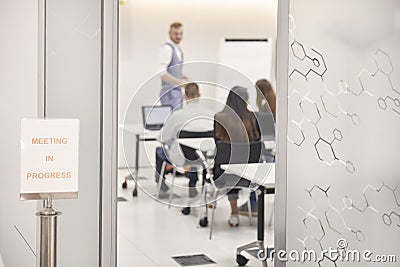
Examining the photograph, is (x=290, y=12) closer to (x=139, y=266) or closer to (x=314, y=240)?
(x=314, y=240)

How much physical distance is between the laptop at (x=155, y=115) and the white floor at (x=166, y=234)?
205mm

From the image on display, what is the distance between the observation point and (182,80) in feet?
10.5

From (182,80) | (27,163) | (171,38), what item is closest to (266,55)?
(171,38)

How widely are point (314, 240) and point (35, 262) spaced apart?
1.23 m

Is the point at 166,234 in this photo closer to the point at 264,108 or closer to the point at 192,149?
the point at 192,149

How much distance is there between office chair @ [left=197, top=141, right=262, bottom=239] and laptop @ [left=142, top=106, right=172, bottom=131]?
0.81ft

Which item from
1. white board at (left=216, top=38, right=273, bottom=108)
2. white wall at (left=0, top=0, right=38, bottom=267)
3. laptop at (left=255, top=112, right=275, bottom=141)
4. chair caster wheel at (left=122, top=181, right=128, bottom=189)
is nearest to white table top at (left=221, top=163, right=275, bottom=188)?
laptop at (left=255, top=112, right=275, bottom=141)

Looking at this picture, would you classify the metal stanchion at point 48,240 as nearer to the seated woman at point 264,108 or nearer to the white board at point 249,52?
the seated woman at point 264,108

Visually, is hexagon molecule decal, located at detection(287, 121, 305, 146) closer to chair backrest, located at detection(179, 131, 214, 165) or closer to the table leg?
the table leg

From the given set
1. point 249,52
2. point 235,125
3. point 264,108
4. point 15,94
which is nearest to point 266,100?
point 264,108

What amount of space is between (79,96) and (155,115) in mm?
357

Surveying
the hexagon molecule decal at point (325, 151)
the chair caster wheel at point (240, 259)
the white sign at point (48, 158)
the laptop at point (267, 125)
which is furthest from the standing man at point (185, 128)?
the white sign at point (48, 158)

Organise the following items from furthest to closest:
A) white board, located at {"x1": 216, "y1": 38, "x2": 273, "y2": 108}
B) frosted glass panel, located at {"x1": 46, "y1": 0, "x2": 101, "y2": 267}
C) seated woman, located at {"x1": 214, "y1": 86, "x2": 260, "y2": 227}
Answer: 1. white board, located at {"x1": 216, "y1": 38, "x2": 273, "y2": 108}
2. seated woman, located at {"x1": 214, "y1": 86, "x2": 260, "y2": 227}
3. frosted glass panel, located at {"x1": 46, "y1": 0, "x2": 101, "y2": 267}

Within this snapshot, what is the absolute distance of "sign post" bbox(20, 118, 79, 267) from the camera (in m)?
2.16
